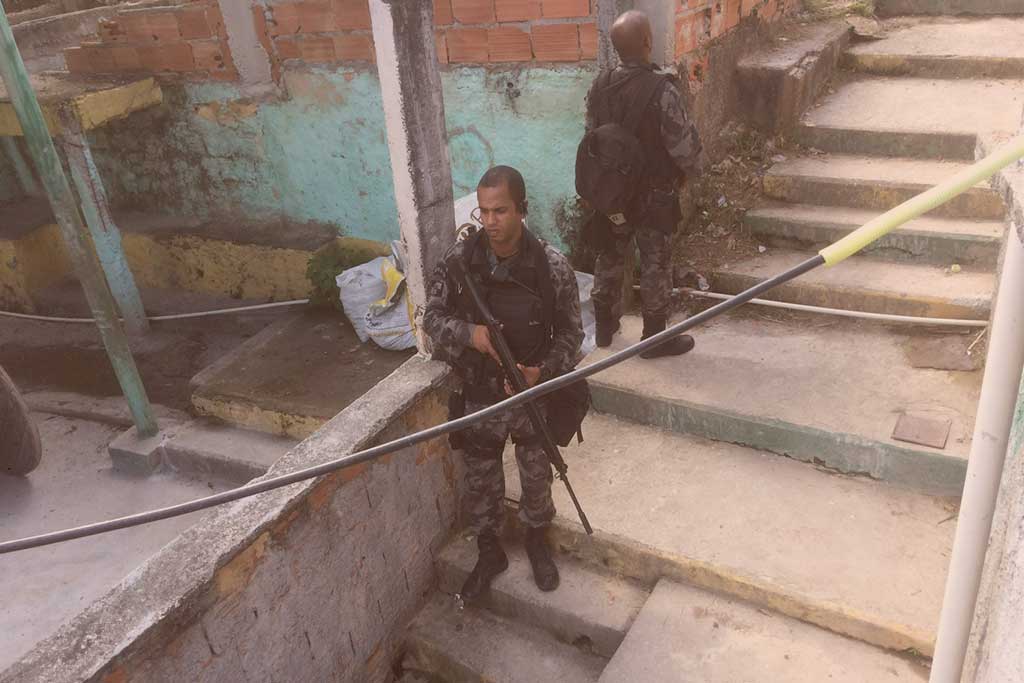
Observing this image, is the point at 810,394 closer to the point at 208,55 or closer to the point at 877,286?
the point at 877,286

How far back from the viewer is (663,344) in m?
3.90

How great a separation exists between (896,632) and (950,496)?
80cm

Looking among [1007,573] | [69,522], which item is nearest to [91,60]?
[69,522]

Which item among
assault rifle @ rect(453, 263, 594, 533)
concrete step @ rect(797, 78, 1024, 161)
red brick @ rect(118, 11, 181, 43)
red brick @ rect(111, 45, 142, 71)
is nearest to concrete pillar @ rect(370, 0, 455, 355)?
assault rifle @ rect(453, 263, 594, 533)

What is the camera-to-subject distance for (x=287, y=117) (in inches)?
219

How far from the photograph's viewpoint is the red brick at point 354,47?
4.95 meters

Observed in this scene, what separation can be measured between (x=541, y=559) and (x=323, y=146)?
380cm

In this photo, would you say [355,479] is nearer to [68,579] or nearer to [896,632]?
[896,632]

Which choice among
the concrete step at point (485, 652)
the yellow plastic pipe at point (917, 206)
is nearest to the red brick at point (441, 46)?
the concrete step at point (485, 652)

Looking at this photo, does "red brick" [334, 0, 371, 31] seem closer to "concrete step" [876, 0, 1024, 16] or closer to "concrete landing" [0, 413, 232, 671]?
"concrete landing" [0, 413, 232, 671]

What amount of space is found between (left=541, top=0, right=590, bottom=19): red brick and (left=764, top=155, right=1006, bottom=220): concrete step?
1.63 m

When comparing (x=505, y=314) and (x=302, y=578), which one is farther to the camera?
(x=505, y=314)

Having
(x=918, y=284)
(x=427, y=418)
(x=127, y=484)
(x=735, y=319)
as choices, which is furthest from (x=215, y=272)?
(x=918, y=284)

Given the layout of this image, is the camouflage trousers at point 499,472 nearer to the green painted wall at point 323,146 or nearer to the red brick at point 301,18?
the green painted wall at point 323,146
